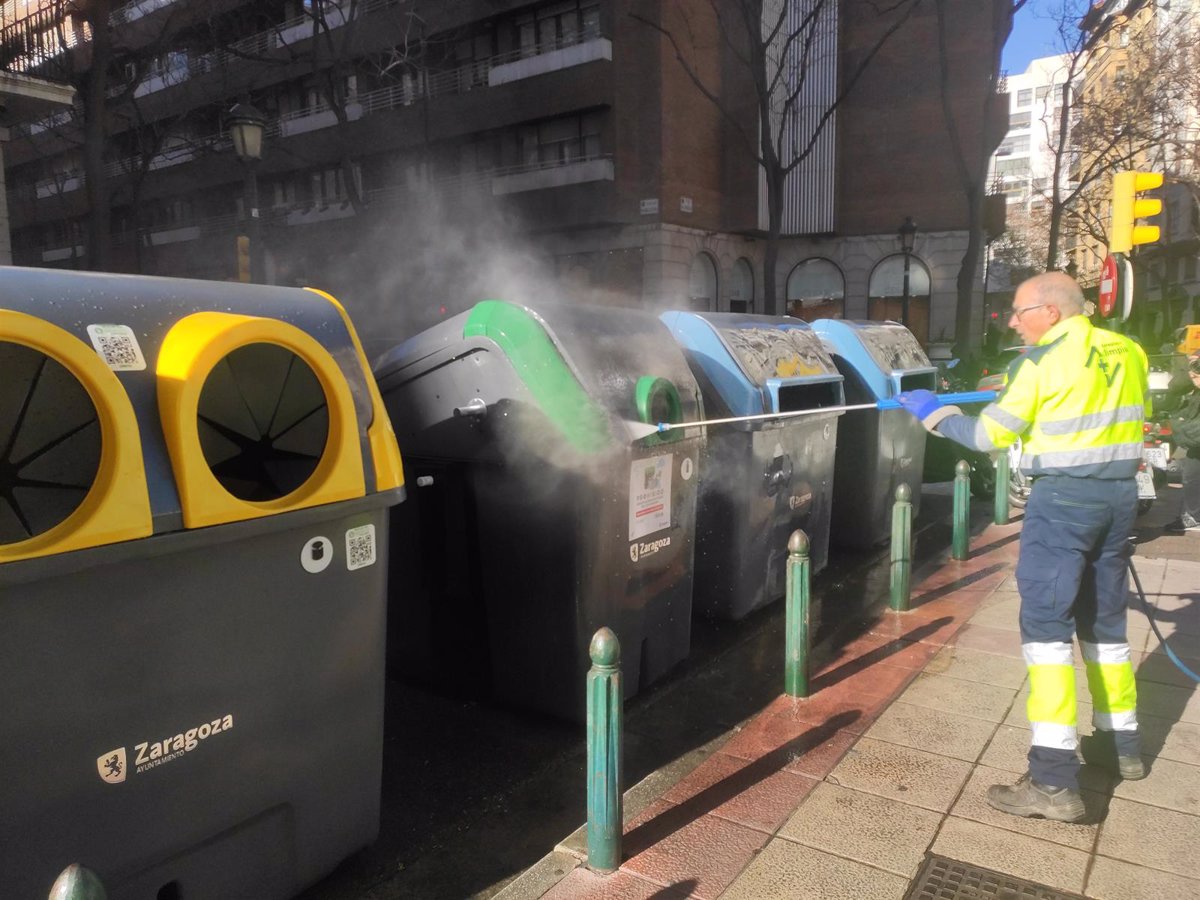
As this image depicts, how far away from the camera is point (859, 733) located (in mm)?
3709

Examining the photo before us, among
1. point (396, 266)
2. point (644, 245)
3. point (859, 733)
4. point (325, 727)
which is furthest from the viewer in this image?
point (396, 266)

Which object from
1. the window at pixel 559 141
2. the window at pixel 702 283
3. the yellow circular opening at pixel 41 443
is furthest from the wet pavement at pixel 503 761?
the window at pixel 559 141

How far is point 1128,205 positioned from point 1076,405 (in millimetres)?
4285

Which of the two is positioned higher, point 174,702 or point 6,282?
point 6,282

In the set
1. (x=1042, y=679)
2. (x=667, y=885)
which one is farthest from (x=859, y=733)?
Answer: (x=667, y=885)

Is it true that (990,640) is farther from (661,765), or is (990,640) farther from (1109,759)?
(661,765)

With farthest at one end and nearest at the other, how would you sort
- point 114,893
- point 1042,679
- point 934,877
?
1. point 1042,679
2. point 934,877
3. point 114,893

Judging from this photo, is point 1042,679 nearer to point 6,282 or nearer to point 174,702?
point 174,702

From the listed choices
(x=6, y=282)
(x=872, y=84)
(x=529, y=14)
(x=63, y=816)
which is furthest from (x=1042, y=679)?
(x=872, y=84)

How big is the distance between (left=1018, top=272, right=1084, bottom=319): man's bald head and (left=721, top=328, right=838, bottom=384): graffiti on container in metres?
1.81

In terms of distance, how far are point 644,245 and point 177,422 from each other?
2088cm

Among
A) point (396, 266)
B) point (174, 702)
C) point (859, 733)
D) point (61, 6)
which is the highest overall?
point (61, 6)

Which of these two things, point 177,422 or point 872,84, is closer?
point 177,422

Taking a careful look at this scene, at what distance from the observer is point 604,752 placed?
8.65 ft
